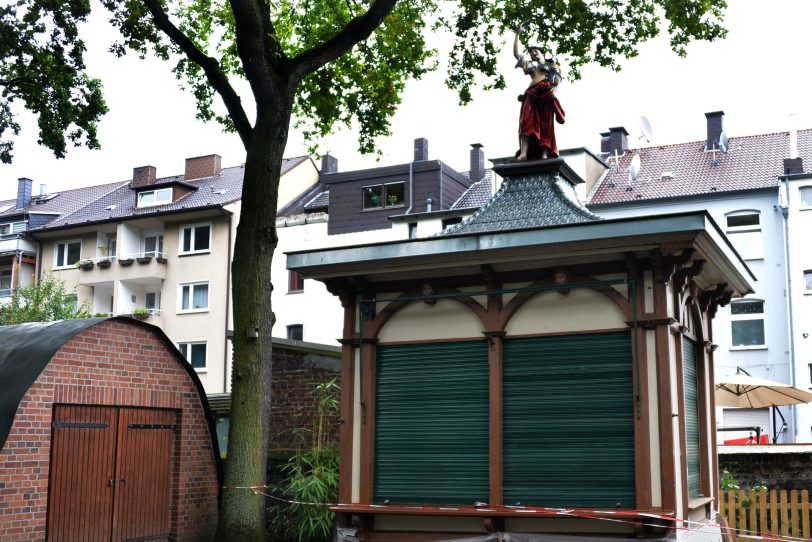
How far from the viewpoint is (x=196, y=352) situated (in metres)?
48.8

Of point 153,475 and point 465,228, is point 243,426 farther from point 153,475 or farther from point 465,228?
point 465,228

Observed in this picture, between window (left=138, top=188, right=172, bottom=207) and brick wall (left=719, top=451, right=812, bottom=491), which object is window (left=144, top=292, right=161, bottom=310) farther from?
brick wall (left=719, top=451, right=812, bottom=491)

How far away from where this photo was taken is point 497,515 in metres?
11.5

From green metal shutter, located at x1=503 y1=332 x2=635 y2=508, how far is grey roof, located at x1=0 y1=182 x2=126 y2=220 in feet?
165

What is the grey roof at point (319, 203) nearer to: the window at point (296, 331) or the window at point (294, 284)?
the window at point (294, 284)

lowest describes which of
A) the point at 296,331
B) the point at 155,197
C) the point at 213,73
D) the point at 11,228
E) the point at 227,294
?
the point at 296,331

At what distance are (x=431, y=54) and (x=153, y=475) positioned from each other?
824 centimetres

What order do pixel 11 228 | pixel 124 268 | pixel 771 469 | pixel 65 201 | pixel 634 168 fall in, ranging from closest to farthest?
pixel 771 469 < pixel 634 168 < pixel 124 268 < pixel 11 228 < pixel 65 201

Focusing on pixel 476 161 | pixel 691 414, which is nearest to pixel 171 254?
pixel 476 161

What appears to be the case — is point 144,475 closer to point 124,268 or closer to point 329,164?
point 124,268

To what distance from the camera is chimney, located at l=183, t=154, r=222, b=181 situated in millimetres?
55969

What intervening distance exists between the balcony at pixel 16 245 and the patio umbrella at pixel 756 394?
40843 millimetres

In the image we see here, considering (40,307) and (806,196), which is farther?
(40,307)

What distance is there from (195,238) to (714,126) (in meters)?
24.0
